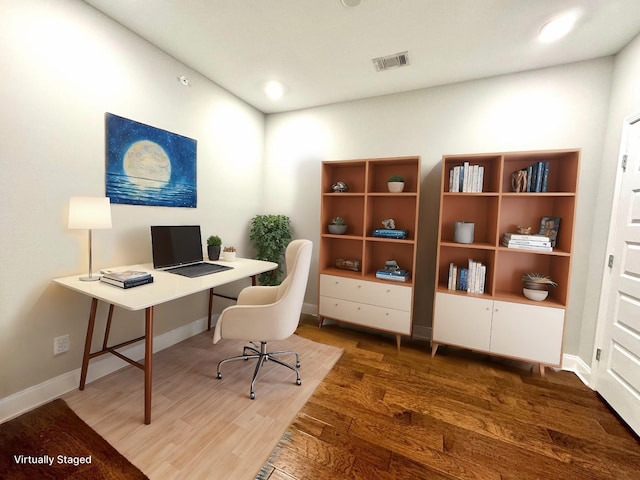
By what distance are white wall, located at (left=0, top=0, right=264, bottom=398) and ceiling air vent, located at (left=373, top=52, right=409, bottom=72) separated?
1806 mm

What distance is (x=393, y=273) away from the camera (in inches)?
106

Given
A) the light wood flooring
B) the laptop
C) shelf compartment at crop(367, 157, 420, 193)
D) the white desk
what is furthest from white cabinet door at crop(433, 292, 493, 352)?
the laptop

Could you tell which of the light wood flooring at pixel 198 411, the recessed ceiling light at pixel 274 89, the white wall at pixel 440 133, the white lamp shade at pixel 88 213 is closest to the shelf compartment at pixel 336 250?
the white wall at pixel 440 133

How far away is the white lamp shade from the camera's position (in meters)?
1.64

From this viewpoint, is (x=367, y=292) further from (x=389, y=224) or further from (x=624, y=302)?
(x=624, y=302)

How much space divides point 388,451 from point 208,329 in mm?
2154

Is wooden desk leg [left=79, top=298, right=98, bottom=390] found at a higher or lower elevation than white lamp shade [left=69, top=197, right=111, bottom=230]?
lower

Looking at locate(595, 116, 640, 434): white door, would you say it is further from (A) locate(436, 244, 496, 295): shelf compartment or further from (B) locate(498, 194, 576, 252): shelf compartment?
(A) locate(436, 244, 496, 295): shelf compartment

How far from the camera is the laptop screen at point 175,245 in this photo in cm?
220

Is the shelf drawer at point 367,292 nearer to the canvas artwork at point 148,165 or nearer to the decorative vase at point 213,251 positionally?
the decorative vase at point 213,251

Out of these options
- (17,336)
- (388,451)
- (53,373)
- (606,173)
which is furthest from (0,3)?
(606,173)

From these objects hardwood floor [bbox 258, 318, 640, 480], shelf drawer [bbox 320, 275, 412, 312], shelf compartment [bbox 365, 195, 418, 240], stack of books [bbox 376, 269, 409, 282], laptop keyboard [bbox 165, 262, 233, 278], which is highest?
shelf compartment [bbox 365, 195, 418, 240]

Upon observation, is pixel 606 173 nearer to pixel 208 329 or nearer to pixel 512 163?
pixel 512 163

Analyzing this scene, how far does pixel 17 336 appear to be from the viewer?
162 cm
